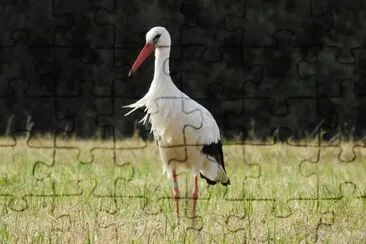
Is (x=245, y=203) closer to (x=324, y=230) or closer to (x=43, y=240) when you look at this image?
(x=324, y=230)

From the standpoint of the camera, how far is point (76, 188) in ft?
25.2

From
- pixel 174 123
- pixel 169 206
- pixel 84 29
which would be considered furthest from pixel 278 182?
pixel 84 29

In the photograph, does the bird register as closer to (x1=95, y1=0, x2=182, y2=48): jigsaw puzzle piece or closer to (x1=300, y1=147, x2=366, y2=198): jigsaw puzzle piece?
(x1=300, y1=147, x2=366, y2=198): jigsaw puzzle piece

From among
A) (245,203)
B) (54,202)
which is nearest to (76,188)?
(54,202)

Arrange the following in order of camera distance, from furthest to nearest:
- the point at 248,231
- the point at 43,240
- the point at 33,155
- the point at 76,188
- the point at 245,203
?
1. the point at 33,155
2. the point at 76,188
3. the point at 245,203
4. the point at 248,231
5. the point at 43,240

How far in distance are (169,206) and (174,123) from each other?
0.55 m

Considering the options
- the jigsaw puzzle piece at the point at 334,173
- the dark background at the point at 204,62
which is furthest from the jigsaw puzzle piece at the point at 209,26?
the jigsaw puzzle piece at the point at 334,173

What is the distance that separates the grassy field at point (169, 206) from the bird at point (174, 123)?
0.71 feet

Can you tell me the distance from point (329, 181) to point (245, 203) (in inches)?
61.7

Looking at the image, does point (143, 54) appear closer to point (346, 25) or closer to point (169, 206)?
point (169, 206)

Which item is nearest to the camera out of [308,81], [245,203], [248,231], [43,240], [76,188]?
[43,240]

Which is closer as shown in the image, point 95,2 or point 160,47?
point 160,47

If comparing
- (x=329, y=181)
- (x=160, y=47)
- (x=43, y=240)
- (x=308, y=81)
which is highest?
(x=308, y=81)
